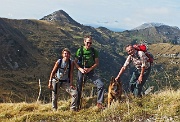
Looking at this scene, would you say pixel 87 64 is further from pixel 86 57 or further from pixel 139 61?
pixel 139 61

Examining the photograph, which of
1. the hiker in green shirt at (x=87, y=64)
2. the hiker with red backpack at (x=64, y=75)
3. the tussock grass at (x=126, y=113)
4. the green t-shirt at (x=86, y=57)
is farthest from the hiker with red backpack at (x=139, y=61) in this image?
the hiker with red backpack at (x=64, y=75)

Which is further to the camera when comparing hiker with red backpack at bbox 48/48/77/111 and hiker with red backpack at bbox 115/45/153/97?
hiker with red backpack at bbox 48/48/77/111

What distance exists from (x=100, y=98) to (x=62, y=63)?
2015 mm

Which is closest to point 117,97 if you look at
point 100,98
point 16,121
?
point 100,98

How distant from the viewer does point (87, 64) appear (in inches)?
457

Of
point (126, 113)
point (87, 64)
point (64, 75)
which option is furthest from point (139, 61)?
point (126, 113)

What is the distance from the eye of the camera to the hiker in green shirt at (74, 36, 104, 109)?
37.5 ft

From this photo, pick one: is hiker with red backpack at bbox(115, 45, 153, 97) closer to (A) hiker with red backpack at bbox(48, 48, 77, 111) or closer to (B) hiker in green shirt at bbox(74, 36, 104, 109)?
(B) hiker in green shirt at bbox(74, 36, 104, 109)

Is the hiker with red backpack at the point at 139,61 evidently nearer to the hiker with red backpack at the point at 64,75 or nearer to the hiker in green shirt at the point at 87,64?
the hiker in green shirt at the point at 87,64

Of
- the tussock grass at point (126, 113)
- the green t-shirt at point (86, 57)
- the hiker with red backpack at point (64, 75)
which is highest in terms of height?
the green t-shirt at point (86, 57)

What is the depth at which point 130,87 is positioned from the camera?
1227 cm

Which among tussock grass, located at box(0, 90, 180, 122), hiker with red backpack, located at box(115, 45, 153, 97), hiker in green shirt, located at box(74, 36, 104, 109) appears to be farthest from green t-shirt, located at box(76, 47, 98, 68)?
tussock grass, located at box(0, 90, 180, 122)

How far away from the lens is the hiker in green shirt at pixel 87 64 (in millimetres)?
11422

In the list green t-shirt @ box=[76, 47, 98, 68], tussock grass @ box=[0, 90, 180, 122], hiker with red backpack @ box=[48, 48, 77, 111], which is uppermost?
green t-shirt @ box=[76, 47, 98, 68]
